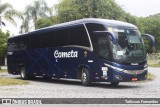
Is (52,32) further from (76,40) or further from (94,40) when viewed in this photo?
(94,40)

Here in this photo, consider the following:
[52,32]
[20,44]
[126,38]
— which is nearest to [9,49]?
[20,44]

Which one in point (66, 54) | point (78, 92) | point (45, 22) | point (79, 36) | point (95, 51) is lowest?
point (78, 92)

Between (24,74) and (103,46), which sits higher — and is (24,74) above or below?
below

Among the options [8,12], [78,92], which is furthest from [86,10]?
[78,92]

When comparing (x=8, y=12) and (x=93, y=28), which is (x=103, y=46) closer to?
(x=93, y=28)

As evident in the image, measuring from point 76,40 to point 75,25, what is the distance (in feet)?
2.70

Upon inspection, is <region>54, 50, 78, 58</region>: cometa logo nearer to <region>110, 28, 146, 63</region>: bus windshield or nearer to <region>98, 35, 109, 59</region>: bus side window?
<region>98, 35, 109, 59</region>: bus side window

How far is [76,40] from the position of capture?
2164cm

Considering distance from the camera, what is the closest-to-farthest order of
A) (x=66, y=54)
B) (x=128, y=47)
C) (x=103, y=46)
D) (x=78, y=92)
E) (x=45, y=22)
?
(x=78, y=92) < (x=128, y=47) < (x=103, y=46) < (x=66, y=54) < (x=45, y=22)

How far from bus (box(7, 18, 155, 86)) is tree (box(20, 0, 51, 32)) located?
38.5m

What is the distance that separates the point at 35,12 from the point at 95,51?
45052 millimetres

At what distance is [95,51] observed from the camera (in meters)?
20.3

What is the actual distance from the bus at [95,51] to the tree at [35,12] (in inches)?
1515

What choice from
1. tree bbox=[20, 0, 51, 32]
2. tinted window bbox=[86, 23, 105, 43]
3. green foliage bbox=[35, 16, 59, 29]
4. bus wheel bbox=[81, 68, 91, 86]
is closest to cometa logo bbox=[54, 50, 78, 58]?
bus wheel bbox=[81, 68, 91, 86]
